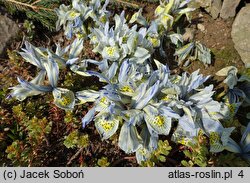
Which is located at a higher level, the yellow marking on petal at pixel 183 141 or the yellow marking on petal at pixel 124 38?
the yellow marking on petal at pixel 124 38

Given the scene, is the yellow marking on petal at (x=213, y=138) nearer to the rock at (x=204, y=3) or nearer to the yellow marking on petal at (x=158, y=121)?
the yellow marking on petal at (x=158, y=121)

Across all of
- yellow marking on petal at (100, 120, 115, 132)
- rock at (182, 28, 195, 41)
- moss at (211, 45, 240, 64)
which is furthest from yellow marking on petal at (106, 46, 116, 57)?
moss at (211, 45, 240, 64)

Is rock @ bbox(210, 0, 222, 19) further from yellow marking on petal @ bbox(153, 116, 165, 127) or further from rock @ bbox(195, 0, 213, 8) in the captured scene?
yellow marking on petal @ bbox(153, 116, 165, 127)

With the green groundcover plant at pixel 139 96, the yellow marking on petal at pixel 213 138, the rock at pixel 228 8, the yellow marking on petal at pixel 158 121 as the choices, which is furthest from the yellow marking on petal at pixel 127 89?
the rock at pixel 228 8

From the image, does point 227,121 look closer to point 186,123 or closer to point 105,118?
point 186,123

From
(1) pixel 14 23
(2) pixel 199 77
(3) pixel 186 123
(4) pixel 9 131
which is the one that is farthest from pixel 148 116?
(1) pixel 14 23

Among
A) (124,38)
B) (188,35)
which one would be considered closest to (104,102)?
(124,38)

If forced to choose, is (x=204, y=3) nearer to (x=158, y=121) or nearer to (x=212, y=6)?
(x=212, y=6)
